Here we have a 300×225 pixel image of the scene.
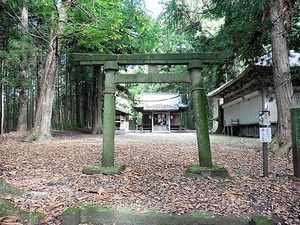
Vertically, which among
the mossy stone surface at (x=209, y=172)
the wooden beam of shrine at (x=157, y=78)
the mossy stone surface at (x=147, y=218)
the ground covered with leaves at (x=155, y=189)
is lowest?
the mossy stone surface at (x=147, y=218)

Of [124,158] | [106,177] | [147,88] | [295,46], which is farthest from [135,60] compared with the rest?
[147,88]

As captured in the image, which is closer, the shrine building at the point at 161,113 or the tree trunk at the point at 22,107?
the tree trunk at the point at 22,107

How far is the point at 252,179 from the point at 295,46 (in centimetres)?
620

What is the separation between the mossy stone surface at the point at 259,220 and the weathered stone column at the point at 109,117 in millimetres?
2883

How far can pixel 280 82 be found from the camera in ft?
23.5

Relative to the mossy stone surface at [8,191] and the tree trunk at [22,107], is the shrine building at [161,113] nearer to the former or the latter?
the tree trunk at [22,107]

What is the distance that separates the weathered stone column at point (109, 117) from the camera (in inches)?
192

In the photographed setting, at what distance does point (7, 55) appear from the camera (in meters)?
10.1

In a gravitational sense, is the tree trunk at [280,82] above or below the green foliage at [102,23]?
below

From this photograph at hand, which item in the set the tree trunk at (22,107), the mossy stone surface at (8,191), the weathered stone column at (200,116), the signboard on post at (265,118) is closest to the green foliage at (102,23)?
the weathered stone column at (200,116)

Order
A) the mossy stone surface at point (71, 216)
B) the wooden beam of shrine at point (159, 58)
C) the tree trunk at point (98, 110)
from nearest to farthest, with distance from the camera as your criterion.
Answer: the mossy stone surface at point (71, 216)
the wooden beam of shrine at point (159, 58)
the tree trunk at point (98, 110)

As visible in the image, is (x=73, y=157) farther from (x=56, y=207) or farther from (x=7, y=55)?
(x=7, y=55)

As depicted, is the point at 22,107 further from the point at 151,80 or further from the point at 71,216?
the point at 71,216

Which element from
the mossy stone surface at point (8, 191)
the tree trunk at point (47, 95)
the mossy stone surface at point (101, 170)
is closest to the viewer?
the mossy stone surface at point (8, 191)
